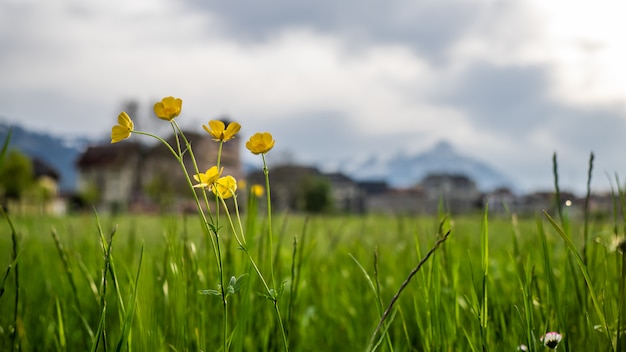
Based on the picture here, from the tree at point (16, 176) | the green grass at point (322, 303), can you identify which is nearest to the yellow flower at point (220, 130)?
the green grass at point (322, 303)

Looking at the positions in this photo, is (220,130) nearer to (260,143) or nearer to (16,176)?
(260,143)

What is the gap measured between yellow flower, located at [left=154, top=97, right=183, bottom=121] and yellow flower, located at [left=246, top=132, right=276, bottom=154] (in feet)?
0.36

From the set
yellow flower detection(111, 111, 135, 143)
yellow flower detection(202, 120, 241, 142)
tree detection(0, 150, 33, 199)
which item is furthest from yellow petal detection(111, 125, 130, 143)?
tree detection(0, 150, 33, 199)

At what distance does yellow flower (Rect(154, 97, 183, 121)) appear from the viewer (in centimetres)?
75

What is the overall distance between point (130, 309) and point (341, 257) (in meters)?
2.10

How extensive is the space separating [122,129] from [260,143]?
192 millimetres

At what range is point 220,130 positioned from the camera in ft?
2.52

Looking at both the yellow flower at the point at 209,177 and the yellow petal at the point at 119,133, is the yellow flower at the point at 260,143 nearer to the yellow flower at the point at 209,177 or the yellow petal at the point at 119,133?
the yellow flower at the point at 209,177

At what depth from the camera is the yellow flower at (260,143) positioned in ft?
2.42

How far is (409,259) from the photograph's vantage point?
6.82 ft

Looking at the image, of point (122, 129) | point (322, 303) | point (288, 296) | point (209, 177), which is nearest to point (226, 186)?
point (209, 177)

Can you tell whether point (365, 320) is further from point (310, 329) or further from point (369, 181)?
point (369, 181)

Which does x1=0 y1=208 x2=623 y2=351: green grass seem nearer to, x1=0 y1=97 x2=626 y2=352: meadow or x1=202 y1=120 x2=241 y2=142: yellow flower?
x1=0 y1=97 x2=626 y2=352: meadow

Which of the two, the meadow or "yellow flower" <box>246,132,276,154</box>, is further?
the meadow
